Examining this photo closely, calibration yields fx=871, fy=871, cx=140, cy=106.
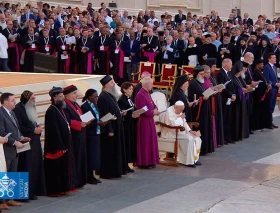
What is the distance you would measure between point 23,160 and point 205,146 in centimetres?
498

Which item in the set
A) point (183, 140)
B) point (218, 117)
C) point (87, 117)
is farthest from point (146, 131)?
point (218, 117)

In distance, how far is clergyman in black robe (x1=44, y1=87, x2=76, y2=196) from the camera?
12898 mm

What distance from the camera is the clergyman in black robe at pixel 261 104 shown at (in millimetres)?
19500

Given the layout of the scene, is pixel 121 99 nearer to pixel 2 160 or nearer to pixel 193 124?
pixel 193 124

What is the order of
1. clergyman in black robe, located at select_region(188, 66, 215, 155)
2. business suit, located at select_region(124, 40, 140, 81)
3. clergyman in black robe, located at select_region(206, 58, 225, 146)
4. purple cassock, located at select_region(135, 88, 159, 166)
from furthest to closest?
business suit, located at select_region(124, 40, 140, 81) < clergyman in black robe, located at select_region(206, 58, 225, 146) < clergyman in black robe, located at select_region(188, 66, 215, 155) < purple cassock, located at select_region(135, 88, 159, 166)

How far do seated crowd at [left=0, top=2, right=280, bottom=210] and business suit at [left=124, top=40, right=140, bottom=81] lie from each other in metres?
0.03

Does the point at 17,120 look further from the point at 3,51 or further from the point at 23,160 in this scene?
the point at 3,51

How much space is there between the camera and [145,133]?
595 inches

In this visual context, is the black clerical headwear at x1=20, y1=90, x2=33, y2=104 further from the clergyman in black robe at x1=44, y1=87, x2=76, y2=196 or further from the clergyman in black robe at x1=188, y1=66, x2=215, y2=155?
the clergyman in black robe at x1=188, y1=66, x2=215, y2=155

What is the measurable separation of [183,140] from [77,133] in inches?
108

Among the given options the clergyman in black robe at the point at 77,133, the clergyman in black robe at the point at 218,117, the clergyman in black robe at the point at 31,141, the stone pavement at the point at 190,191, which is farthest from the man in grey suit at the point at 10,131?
the clergyman in black robe at the point at 218,117

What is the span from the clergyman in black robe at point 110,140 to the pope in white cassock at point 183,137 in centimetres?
146

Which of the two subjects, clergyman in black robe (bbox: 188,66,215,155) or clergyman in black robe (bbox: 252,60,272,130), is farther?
clergyman in black robe (bbox: 252,60,272,130)

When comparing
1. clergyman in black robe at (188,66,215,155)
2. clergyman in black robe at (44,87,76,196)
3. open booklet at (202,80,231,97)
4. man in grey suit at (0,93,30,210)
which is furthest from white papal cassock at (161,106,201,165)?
man in grey suit at (0,93,30,210)
